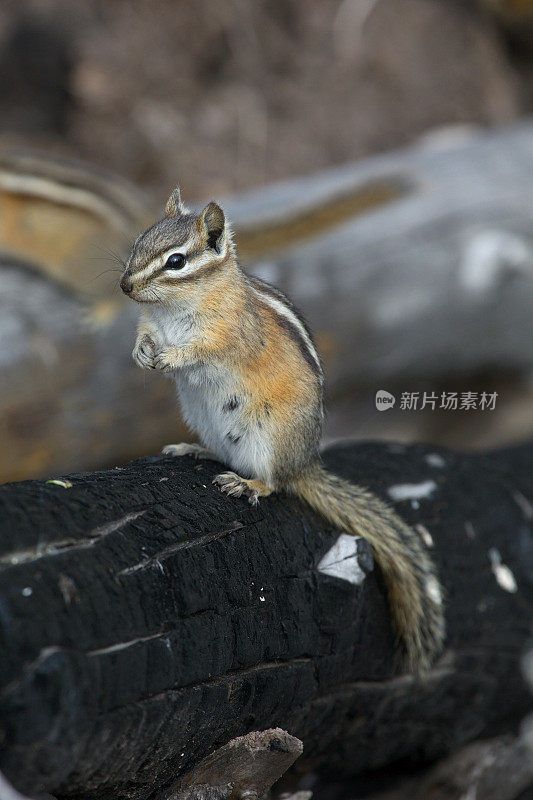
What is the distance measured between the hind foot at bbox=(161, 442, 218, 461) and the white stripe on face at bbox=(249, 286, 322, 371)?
0.36 m

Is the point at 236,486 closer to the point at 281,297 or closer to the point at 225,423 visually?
→ the point at 225,423

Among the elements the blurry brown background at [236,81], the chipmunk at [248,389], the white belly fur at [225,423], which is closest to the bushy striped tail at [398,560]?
the chipmunk at [248,389]

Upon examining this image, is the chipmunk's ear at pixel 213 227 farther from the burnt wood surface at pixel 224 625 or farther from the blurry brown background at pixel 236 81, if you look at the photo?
the blurry brown background at pixel 236 81

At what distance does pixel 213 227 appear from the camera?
197 cm

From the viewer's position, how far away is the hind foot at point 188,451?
6.72ft

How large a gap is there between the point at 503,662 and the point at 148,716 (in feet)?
4.20

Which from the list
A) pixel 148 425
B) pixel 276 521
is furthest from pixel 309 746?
pixel 148 425

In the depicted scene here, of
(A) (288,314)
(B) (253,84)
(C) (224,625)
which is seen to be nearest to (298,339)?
(A) (288,314)

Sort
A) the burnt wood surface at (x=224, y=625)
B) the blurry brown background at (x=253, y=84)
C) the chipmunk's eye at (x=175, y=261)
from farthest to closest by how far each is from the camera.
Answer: the blurry brown background at (x=253, y=84), the chipmunk's eye at (x=175, y=261), the burnt wood surface at (x=224, y=625)

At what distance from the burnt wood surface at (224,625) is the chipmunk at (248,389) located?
8 cm

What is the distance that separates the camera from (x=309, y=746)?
6.24ft

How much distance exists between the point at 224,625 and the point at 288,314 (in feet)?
3.09

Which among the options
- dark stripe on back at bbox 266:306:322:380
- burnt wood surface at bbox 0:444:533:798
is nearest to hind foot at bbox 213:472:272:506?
burnt wood surface at bbox 0:444:533:798

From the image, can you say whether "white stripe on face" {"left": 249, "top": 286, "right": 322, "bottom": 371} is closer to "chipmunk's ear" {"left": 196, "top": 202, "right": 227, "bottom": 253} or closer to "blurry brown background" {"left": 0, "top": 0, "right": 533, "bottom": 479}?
"chipmunk's ear" {"left": 196, "top": 202, "right": 227, "bottom": 253}
